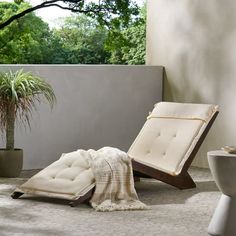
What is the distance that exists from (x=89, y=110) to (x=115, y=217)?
2.69 meters

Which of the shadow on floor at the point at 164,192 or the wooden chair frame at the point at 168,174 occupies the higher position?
the wooden chair frame at the point at 168,174

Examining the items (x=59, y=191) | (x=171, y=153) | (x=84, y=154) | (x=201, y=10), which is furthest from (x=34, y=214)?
(x=201, y=10)

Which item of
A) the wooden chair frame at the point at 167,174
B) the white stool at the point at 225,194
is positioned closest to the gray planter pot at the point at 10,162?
the wooden chair frame at the point at 167,174

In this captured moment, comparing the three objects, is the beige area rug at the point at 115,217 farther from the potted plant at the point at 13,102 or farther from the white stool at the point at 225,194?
the potted plant at the point at 13,102

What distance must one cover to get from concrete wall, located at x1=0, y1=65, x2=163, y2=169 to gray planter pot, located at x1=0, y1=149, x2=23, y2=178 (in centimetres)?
50

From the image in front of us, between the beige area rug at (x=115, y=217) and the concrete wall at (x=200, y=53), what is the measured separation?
1551 mm

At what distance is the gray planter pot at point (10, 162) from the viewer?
5.96 meters

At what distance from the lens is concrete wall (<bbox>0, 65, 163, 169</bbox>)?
662 centimetres

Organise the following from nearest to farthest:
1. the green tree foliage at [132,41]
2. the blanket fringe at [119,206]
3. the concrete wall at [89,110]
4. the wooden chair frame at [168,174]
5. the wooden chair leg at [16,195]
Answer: the blanket fringe at [119,206], the wooden chair leg at [16,195], the wooden chair frame at [168,174], the concrete wall at [89,110], the green tree foliage at [132,41]

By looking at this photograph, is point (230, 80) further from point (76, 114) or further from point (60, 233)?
point (60, 233)

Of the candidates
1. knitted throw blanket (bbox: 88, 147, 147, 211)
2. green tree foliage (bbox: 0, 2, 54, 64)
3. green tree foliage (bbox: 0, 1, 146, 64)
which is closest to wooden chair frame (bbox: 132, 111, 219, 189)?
knitted throw blanket (bbox: 88, 147, 147, 211)

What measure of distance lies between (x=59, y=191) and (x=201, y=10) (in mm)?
3003

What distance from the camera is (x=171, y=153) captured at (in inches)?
218

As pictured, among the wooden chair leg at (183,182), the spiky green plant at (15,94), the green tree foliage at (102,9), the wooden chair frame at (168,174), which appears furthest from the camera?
the green tree foliage at (102,9)
